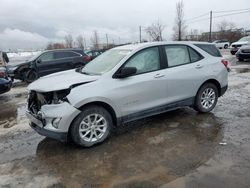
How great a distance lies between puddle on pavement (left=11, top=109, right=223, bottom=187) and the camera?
366 centimetres

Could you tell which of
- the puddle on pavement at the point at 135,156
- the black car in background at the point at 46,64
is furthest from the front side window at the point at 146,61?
the black car in background at the point at 46,64

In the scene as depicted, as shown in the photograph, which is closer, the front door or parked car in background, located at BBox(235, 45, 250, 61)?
the front door

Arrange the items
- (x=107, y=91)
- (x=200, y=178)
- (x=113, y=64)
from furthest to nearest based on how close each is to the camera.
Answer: (x=113, y=64), (x=107, y=91), (x=200, y=178)

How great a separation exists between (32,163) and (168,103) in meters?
2.79

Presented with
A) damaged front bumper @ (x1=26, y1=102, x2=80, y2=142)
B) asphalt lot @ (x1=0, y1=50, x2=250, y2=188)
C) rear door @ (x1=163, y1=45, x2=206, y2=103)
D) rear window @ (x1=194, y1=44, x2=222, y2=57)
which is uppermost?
rear window @ (x1=194, y1=44, x2=222, y2=57)

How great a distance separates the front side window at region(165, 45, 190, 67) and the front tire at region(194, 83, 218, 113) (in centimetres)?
78

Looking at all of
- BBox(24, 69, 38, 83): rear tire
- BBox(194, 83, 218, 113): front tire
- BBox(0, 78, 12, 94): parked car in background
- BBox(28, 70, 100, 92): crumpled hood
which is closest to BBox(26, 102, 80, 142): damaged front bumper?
BBox(28, 70, 100, 92): crumpled hood

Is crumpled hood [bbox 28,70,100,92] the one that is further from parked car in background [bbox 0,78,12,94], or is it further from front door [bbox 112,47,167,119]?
parked car in background [bbox 0,78,12,94]

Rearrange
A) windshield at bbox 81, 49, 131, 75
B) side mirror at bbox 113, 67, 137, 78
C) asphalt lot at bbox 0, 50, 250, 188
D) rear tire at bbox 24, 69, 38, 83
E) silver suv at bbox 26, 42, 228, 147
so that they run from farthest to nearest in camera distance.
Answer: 1. rear tire at bbox 24, 69, 38, 83
2. windshield at bbox 81, 49, 131, 75
3. side mirror at bbox 113, 67, 137, 78
4. silver suv at bbox 26, 42, 228, 147
5. asphalt lot at bbox 0, 50, 250, 188

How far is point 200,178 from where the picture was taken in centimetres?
352

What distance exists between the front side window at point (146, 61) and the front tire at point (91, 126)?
1.06 m

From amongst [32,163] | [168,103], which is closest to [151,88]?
[168,103]

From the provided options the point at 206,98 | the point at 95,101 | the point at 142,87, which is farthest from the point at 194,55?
the point at 95,101

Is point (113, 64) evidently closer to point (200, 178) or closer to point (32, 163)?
point (32, 163)
